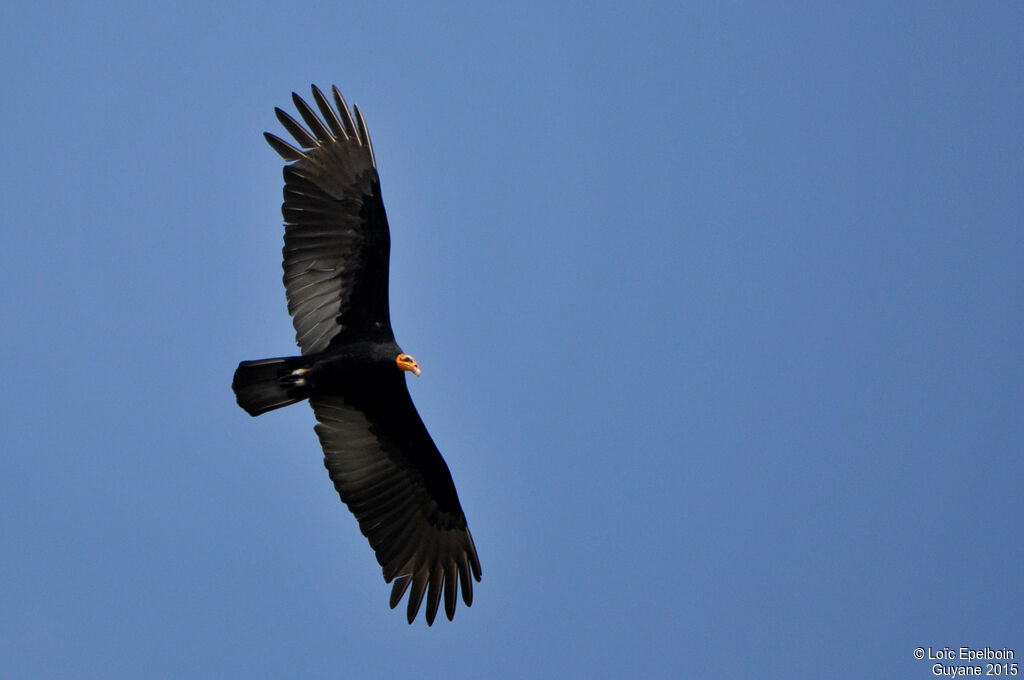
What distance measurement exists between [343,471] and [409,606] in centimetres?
179

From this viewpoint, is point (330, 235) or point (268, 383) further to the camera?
point (330, 235)

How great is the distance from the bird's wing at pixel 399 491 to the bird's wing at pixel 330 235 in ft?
3.02

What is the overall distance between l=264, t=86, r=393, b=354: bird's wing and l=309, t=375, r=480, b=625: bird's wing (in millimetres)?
921

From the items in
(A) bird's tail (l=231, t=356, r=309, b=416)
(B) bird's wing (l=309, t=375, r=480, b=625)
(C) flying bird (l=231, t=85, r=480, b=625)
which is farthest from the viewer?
(B) bird's wing (l=309, t=375, r=480, b=625)

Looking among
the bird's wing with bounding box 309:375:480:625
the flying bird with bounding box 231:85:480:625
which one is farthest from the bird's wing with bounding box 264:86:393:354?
the bird's wing with bounding box 309:375:480:625

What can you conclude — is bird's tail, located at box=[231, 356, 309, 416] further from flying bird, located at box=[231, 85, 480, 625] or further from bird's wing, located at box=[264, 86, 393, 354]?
bird's wing, located at box=[264, 86, 393, 354]

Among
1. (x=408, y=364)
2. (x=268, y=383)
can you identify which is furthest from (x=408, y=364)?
(x=268, y=383)

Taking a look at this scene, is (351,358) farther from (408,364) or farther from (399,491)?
(399,491)

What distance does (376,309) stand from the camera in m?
12.9

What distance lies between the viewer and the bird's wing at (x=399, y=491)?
13.1 m

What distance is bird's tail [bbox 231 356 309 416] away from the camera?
12.2m

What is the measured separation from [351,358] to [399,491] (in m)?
1.88

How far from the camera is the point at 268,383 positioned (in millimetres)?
12352

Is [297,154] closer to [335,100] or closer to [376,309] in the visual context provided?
[335,100]
